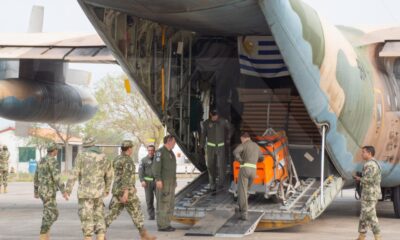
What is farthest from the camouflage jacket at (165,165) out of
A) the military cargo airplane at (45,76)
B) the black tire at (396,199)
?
the black tire at (396,199)

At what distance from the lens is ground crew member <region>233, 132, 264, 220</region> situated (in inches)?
526

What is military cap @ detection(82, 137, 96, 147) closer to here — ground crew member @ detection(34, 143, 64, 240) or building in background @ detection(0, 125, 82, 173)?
ground crew member @ detection(34, 143, 64, 240)

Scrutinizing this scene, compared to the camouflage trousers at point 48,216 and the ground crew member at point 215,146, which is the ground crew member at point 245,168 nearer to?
the ground crew member at point 215,146

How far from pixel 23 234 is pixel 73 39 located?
16.2ft

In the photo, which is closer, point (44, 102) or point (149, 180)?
point (149, 180)

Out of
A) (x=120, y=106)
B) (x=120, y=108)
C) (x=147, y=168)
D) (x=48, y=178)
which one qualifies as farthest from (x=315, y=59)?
(x=120, y=108)

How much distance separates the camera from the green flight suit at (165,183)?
13656 mm

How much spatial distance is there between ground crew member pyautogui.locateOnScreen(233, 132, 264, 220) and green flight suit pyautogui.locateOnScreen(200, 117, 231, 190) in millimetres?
1579

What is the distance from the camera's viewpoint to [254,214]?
1353cm

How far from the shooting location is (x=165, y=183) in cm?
1375

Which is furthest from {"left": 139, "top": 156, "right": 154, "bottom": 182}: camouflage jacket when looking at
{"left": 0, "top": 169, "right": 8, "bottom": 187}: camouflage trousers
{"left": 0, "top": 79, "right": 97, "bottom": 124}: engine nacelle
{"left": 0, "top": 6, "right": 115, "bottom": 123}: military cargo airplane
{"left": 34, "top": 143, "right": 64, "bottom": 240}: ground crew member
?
{"left": 0, "top": 169, "right": 8, "bottom": 187}: camouflage trousers

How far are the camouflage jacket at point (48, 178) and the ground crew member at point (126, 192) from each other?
874 mm

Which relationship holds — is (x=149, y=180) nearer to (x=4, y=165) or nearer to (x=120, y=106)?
(x=4, y=165)

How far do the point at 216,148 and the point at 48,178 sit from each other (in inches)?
155
